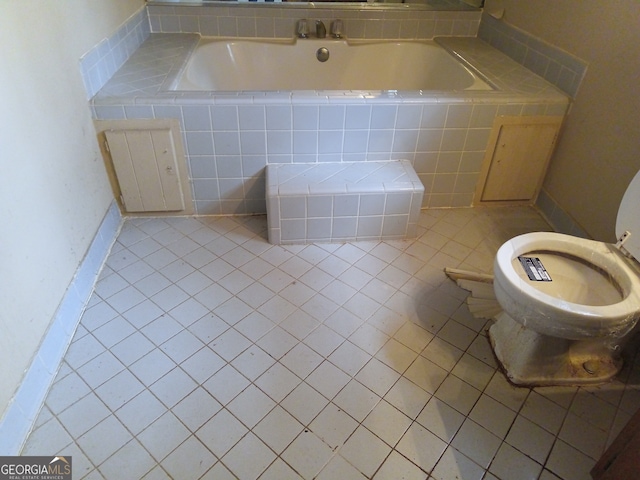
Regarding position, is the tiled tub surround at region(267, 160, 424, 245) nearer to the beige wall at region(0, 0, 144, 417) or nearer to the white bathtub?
the beige wall at region(0, 0, 144, 417)

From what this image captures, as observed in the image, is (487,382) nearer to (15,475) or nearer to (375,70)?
(15,475)

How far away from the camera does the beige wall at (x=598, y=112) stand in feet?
5.17

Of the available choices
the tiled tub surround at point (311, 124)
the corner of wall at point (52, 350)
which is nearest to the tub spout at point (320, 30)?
the tiled tub surround at point (311, 124)

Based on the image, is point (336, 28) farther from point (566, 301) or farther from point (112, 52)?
point (566, 301)

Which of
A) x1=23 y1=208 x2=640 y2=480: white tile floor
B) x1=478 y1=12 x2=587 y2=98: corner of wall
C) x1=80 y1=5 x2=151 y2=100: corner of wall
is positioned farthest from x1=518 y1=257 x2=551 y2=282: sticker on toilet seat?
x1=80 y1=5 x2=151 y2=100: corner of wall

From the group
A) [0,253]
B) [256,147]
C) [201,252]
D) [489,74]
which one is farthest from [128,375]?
[489,74]

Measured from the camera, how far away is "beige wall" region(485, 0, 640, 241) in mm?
1576

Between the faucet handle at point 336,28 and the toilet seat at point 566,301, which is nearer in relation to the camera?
the toilet seat at point 566,301

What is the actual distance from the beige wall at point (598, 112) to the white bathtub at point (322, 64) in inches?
26.3

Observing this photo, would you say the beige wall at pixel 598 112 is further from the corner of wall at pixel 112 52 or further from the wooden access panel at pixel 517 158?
the corner of wall at pixel 112 52

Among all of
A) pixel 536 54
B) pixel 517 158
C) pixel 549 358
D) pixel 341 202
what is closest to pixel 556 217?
pixel 517 158

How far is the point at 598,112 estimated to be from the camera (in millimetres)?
1747

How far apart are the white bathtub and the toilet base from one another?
1582 millimetres

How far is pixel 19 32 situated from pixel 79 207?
587 mm
